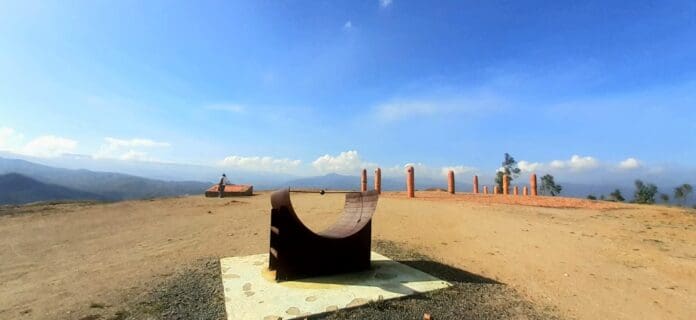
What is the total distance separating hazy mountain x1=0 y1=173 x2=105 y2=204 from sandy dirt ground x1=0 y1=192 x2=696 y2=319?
80.7 metres

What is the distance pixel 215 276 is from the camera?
561 cm

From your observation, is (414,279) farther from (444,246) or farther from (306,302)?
(444,246)

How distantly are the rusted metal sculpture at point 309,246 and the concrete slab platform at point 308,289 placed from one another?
6.1 inches

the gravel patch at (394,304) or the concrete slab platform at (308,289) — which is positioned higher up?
the concrete slab platform at (308,289)

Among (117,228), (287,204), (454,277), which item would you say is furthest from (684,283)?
(117,228)

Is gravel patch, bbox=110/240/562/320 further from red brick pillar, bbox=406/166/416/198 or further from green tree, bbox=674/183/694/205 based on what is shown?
green tree, bbox=674/183/694/205

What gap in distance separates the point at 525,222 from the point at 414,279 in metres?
6.98

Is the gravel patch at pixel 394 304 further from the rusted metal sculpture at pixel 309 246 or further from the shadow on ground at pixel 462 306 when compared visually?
the rusted metal sculpture at pixel 309 246

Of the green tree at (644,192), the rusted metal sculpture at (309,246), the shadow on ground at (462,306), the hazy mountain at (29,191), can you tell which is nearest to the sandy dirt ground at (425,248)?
the shadow on ground at (462,306)

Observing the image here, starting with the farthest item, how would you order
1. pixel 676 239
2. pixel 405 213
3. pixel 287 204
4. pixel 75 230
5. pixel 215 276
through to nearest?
1. pixel 405 213
2. pixel 75 230
3. pixel 676 239
4. pixel 215 276
5. pixel 287 204

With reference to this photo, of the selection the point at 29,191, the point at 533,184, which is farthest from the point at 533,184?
the point at 29,191

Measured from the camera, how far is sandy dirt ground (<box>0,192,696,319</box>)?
491 centimetres

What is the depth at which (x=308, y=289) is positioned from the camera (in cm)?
482

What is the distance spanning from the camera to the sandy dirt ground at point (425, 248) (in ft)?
A: 16.1
